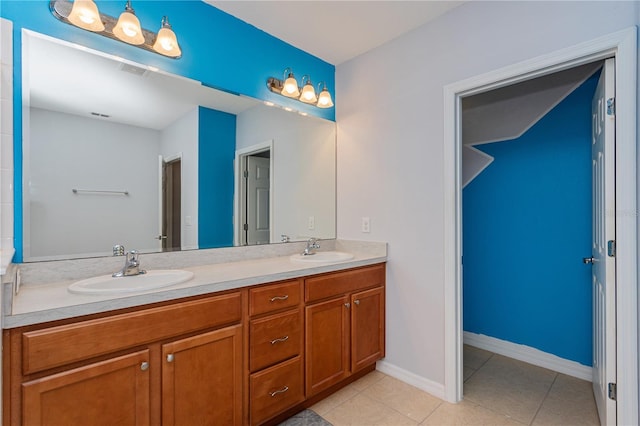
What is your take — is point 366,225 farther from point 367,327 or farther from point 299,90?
point 299,90

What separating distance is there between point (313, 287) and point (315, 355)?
412 mm

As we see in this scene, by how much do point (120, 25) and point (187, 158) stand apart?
739 mm

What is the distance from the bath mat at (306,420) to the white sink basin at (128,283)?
3.33 feet

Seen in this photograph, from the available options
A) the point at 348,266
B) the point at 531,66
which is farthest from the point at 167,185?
the point at 531,66

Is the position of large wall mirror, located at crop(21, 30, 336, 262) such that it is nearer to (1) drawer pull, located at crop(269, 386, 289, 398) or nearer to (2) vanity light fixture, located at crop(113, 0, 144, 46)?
(2) vanity light fixture, located at crop(113, 0, 144, 46)

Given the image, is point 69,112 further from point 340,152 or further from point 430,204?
point 430,204

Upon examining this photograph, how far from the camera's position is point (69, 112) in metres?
1.56

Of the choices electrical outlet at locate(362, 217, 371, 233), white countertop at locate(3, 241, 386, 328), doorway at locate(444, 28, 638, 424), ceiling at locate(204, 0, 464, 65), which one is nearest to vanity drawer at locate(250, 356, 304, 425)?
white countertop at locate(3, 241, 386, 328)

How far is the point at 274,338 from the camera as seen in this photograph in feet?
5.52

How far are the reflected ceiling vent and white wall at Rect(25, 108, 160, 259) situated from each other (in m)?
0.29

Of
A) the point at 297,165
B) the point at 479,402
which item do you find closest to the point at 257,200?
the point at 297,165

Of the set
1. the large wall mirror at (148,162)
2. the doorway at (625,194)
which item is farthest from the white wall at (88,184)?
the doorway at (625,194)

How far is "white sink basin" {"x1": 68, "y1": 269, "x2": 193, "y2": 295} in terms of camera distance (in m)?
1.22

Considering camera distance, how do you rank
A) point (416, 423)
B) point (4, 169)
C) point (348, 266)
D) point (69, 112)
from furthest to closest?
point (348, 266), point (416, 423), point (69, 112), point (4, 169)
